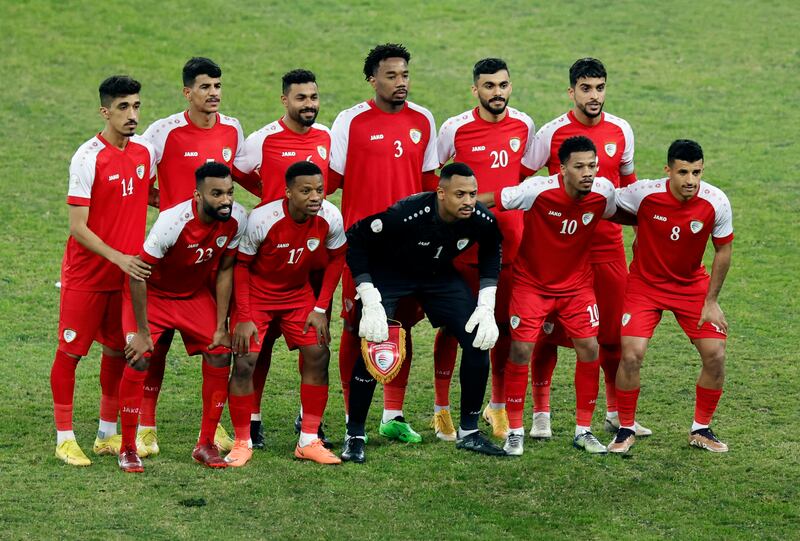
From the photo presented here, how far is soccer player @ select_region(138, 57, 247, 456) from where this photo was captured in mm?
9977

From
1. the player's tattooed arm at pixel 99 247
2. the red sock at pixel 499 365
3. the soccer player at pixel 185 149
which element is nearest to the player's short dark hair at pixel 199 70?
the soccer player at pixel 185 149

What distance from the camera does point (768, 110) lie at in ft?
65.0

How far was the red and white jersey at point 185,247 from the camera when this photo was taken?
9328 millimetres

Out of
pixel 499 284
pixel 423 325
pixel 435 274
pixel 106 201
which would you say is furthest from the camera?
pixel 423 325

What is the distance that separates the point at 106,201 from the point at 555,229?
320cm

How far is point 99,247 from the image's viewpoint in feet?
30.7

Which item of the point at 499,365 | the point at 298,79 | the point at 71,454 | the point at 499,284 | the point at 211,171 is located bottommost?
the point at 71,454

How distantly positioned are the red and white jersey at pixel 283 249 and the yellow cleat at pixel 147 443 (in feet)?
3.96

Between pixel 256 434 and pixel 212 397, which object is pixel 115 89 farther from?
pixel 256 434

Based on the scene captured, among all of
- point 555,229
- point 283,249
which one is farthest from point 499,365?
point 283,249

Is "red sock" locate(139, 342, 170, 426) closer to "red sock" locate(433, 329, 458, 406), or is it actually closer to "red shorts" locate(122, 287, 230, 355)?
"red shorts" locate(122, 287, 230, 355)

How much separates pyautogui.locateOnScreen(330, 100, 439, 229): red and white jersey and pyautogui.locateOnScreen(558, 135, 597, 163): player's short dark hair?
1.07 meters

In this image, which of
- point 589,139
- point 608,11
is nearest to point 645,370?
point 589,139

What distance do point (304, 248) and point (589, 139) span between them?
2.17 metres
